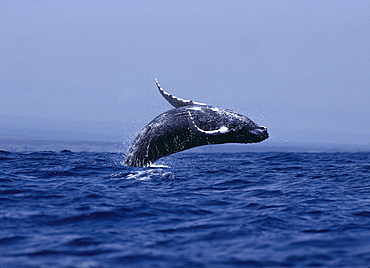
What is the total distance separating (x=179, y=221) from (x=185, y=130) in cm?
→ 669

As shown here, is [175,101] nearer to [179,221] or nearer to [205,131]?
[205,131]

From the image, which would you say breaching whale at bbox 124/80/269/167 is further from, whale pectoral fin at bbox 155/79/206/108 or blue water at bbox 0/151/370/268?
blue water at bbox 0/151/370/268

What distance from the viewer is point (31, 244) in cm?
897

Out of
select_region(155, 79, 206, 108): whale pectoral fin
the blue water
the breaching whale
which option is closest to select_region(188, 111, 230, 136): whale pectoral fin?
the breaching whale

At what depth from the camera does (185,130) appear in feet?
56.3

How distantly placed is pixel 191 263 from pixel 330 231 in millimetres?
3939

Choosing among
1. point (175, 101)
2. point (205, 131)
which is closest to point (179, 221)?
point (205, 131)

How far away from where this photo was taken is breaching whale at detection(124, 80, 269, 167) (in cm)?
1716

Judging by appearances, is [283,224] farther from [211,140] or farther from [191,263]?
[211,140]

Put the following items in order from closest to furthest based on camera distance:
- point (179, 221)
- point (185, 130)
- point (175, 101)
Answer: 1. point (179, 221)
2. point (185, 130)
3. point (175, 101)

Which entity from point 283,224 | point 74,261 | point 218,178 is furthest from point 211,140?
point 74,261

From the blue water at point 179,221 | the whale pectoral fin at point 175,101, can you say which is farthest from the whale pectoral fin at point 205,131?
the blue water at point 179,221

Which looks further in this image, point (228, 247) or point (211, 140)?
point (211, 140)

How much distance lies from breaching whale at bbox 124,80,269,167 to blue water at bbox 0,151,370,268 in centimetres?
90
